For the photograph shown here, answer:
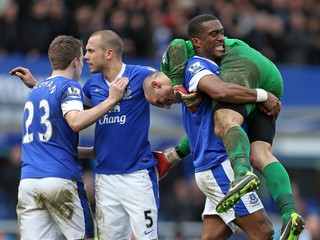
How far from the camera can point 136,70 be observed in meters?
10.7

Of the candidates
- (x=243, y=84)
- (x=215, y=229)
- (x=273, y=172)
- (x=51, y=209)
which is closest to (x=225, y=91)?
(x=243, y=84)

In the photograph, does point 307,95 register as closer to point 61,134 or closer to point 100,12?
point 100,12

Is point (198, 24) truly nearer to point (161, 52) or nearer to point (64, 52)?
point (64, 52)

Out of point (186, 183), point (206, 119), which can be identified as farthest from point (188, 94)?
point (186, 183)

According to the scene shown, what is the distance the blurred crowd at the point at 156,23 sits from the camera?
2103 centimetres

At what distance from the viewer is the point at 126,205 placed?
10508mm

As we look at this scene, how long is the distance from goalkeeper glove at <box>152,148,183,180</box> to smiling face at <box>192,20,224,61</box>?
4.07 feet

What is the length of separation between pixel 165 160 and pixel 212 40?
147 centimetres

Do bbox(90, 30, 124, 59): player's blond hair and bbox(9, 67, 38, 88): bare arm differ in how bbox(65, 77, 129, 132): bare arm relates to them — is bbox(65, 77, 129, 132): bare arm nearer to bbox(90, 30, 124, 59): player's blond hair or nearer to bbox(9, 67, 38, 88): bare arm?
bbox(90, 30, 124, 59): player's blond hair

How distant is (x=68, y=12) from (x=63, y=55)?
1166 centimetres

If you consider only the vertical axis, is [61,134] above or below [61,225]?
above

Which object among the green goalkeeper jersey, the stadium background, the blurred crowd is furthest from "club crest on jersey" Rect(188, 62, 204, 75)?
the blurred crowd

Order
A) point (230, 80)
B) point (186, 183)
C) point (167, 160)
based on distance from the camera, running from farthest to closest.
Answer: point (186, 183), point (167, 160), point (230, 80)

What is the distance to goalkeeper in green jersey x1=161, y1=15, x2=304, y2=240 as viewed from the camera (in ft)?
32.5
